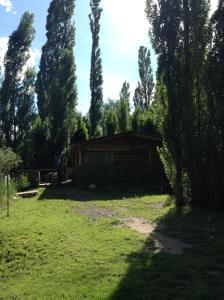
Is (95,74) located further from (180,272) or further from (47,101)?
(180,272)

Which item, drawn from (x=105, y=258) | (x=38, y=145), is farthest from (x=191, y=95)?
(x=38, y=145)

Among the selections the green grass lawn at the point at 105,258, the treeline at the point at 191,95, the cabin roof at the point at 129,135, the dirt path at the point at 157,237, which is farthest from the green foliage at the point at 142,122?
the dirt path at the point at 157,237

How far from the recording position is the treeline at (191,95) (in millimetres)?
13188

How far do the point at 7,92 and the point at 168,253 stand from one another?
29444 mm

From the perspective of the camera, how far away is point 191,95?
45.0 feet

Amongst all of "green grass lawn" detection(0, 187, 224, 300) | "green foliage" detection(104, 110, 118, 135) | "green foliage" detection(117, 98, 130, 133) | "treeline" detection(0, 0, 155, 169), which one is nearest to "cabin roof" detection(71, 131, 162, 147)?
"treeline" detection(0, 0, 155, 169)

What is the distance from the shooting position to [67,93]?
36531 millimetres

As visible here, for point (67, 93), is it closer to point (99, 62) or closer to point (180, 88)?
point (99, 62)

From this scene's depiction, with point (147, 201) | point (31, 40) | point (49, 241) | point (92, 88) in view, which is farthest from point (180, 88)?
point (92, 88)

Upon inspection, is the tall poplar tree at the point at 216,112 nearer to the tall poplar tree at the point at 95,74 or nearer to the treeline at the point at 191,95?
the treeline at the point at 191,95

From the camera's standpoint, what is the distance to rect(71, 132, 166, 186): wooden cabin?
82.5ft

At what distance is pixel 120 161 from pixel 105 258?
57.7ft

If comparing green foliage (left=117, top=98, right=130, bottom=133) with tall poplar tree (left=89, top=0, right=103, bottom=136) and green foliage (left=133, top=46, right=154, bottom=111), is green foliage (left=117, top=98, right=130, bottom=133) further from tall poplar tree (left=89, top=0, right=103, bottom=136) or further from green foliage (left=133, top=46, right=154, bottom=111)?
green foliage (left=133, top=46, right=154, bottom=111)

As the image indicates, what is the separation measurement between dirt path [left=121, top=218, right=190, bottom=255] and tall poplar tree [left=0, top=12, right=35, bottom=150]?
24.2 metres
